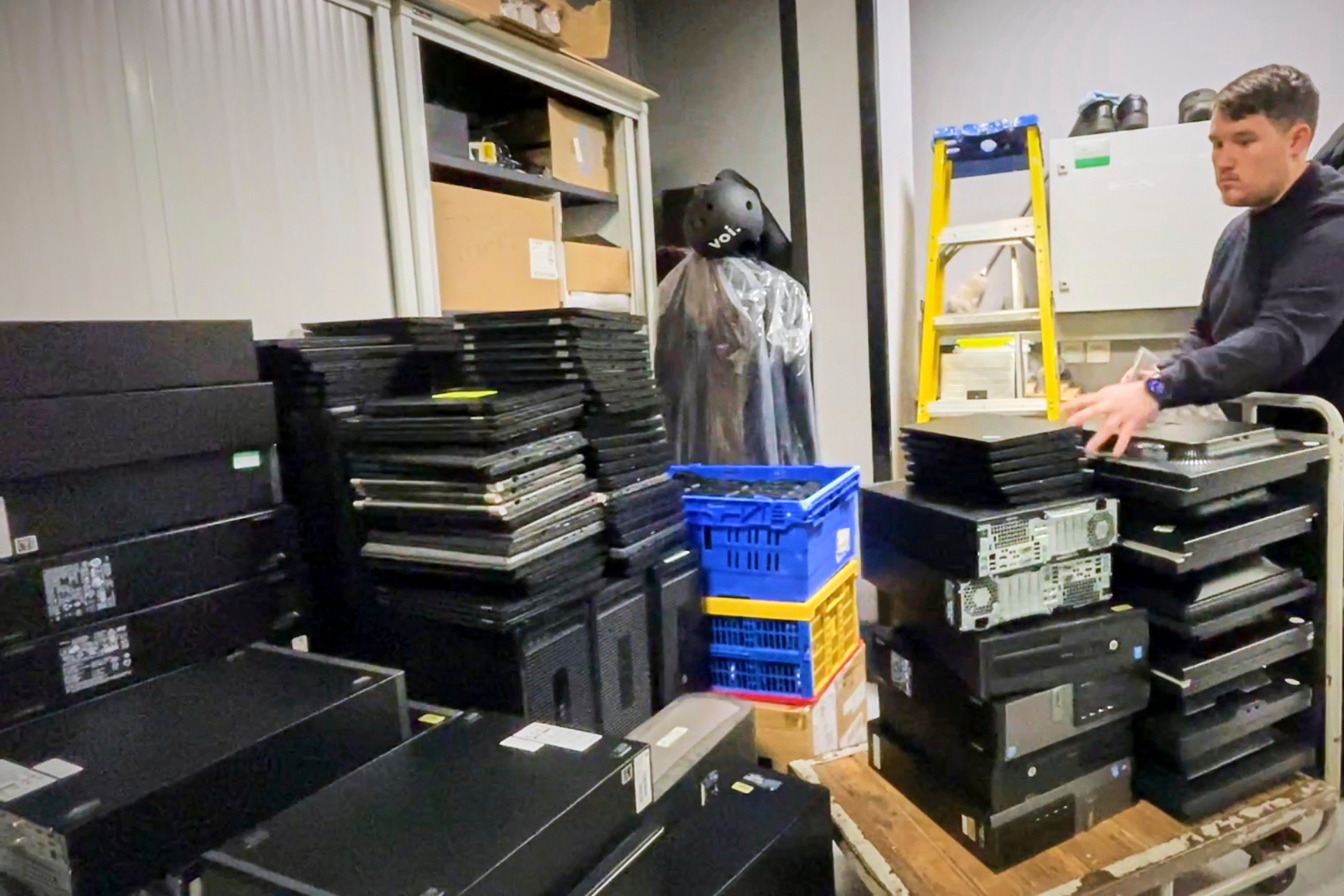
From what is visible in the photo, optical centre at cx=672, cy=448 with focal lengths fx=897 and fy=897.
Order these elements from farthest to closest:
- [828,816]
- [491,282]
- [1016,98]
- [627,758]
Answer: [1016,98], [491,282], [828,816], [627,758]

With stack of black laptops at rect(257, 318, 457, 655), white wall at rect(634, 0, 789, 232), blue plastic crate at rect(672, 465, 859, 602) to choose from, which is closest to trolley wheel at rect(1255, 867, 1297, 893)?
blue plastic crate at rect(672, 465, 859, 602)

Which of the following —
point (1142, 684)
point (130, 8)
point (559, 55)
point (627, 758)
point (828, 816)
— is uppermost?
point (559, 55)

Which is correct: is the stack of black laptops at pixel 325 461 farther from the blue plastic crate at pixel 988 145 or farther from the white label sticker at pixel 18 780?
the blue plastic crate at pixel 988 145

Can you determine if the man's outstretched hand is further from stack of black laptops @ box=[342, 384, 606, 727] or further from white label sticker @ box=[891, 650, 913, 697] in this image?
stack of black laptops @ box=[342, 384, 606, 727]

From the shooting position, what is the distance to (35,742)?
1.04 m

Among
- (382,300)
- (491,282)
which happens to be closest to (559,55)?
(491,282)

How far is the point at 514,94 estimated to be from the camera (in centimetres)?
284

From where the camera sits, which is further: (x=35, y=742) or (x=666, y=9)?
(x=666, y=9)

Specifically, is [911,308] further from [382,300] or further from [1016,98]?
[382,300]

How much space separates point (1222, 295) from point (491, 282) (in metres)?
1.72

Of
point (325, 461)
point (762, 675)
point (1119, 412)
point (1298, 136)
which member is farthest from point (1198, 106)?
point (325, 461)

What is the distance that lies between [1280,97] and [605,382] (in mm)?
1381

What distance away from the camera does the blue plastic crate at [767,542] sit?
1771mm

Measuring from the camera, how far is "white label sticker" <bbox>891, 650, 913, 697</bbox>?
4.98ft
